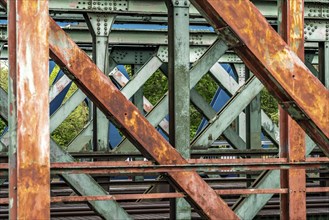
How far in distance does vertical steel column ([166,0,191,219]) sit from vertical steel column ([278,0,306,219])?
8.74 feet

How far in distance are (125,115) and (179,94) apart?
130 inches

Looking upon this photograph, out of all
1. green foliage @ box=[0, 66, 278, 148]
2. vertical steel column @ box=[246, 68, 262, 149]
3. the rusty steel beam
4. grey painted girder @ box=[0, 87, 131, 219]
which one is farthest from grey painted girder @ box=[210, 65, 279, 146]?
green foliage @ box=[0, 66, 278, 148]

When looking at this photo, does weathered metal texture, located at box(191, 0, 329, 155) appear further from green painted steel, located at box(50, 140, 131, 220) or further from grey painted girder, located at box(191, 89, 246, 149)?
grey painted girder, located at box(191, 89, 246, 149)

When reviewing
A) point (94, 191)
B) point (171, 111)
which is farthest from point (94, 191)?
point (171, 111)

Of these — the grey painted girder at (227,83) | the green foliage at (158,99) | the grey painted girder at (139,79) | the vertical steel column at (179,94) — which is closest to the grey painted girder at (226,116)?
the vertical steel column at (179,94)

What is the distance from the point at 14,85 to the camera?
566 centimetres

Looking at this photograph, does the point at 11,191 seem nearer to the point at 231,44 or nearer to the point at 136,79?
the point at 231,44

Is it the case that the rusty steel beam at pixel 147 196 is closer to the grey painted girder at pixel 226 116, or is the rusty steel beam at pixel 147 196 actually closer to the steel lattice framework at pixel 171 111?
the steel lattice framework at pixel 171 111

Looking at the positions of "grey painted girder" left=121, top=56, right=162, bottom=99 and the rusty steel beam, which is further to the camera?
"grey painted girder" left=121, top=56, right=162, bottom=99

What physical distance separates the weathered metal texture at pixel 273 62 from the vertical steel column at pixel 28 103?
1.00 meters

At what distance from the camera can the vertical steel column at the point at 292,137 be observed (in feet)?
23.1

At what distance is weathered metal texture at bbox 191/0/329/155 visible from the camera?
20.5 feet

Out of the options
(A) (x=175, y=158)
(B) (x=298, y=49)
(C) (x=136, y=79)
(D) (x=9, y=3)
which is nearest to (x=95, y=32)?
(C) (x=136, y=79)

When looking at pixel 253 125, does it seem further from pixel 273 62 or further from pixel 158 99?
pixel 158 99
